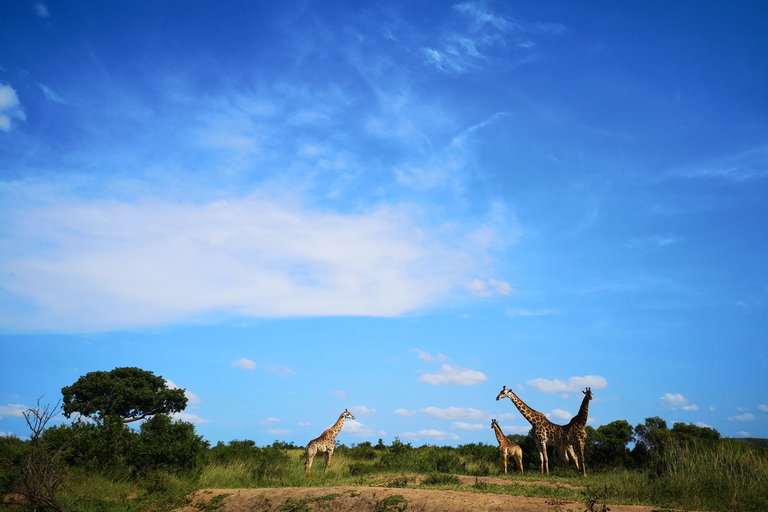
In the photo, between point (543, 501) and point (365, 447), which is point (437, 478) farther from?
point (365, 447)

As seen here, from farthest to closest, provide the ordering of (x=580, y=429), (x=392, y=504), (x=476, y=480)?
(x=580, y=429) < (x=476, y=480) < (x=392, y=504)

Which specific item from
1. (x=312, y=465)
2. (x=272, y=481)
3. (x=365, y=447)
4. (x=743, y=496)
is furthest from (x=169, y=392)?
(x=743, y=496)

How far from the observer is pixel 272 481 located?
18.6 meters

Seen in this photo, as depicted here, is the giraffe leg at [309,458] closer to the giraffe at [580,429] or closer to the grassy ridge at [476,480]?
the grassy ridge at [476,480]

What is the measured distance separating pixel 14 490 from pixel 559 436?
1910 cm

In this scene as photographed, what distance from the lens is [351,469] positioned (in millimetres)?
21266

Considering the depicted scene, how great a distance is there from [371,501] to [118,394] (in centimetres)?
3208

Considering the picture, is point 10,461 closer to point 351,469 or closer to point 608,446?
point 351,469

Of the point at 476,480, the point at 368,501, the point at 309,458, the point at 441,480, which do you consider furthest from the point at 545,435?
the point at 368,501

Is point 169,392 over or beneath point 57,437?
over

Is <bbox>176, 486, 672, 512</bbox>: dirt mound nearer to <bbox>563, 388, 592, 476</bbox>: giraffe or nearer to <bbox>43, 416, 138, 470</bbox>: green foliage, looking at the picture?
<bbox>43, 416, 138, 470</bbox>: green foliage

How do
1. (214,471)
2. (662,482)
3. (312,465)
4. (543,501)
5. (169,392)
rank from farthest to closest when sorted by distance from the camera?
(169,392), (312,465), (214,471), (662,482), (543,501)

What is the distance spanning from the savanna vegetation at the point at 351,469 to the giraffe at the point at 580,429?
44.0 inches

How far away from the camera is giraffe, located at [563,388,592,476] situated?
19312 millimetres
